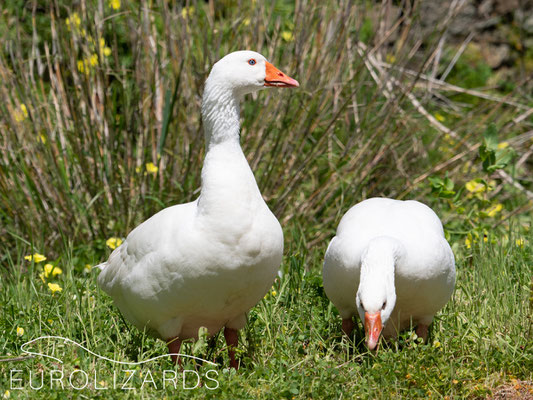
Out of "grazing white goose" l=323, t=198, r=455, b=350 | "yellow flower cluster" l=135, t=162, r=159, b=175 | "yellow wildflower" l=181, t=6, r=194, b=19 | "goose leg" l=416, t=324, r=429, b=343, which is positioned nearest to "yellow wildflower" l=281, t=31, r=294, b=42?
"yellow wildflower" l=181, t=6, r=194, b=19

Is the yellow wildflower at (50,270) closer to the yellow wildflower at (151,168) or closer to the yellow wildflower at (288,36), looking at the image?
the yellow wildflower at (151,168)

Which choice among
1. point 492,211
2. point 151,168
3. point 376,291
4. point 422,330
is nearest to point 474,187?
point 492,211

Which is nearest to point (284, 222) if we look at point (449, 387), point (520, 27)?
point (449, 387)

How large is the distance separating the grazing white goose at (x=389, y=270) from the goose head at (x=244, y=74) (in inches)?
36.3

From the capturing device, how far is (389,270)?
357cm

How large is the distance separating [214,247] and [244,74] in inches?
35.4

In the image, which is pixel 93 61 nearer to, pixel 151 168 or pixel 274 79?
pixel 151 168

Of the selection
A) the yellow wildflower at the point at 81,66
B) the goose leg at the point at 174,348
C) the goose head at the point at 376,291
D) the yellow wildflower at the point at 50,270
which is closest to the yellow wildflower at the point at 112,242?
the yellow wildflower at the point at 50,270

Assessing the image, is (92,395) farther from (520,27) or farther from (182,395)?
(520,27)

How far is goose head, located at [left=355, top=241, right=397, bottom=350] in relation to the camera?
350cm

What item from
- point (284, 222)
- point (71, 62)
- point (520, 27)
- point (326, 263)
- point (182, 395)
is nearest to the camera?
point (182, 395)

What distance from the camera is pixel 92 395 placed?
125 inches

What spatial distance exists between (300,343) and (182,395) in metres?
0.95

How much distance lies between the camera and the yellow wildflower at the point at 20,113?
17.2ft
